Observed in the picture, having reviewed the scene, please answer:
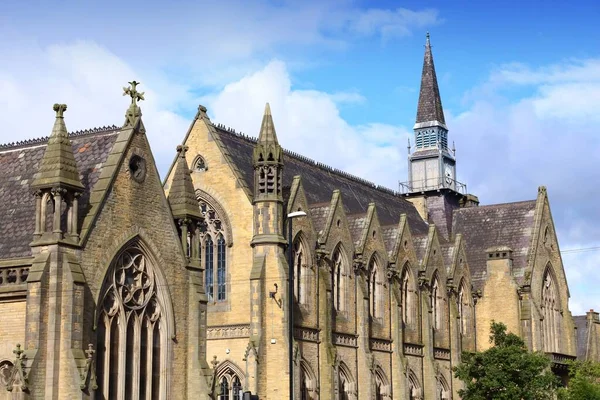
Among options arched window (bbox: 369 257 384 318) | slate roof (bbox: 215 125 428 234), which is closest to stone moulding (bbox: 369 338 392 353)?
arched window (bbox: 369 257 384 318)

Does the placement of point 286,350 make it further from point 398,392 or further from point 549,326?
point 549,326

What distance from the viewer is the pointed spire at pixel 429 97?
8450 cm

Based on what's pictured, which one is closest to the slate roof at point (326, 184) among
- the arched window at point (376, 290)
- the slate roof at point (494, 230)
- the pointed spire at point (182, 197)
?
the slate roof at point (494, 230)

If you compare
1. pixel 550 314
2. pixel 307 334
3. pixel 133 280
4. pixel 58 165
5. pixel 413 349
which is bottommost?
pixel 133 280

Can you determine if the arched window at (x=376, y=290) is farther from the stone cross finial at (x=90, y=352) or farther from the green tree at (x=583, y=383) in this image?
the stone cross finial at (x=90, y=352)

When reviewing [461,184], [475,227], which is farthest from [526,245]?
[461,184]

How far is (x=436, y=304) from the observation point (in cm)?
6681

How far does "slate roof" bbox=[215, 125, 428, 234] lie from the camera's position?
5612 cm

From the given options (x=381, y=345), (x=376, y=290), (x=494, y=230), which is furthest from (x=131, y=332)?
(x=494, y=230)

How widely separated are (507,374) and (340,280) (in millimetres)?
9411

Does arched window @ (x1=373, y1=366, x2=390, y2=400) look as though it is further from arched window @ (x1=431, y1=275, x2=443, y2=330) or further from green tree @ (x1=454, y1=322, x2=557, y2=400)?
arched window @ (x1=431, y1=275, x2=443, y2=330)

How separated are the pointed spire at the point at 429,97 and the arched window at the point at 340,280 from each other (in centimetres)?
3013

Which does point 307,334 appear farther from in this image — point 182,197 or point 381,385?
point 182,197

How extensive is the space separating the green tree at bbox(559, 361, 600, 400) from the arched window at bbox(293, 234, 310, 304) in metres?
16.7
